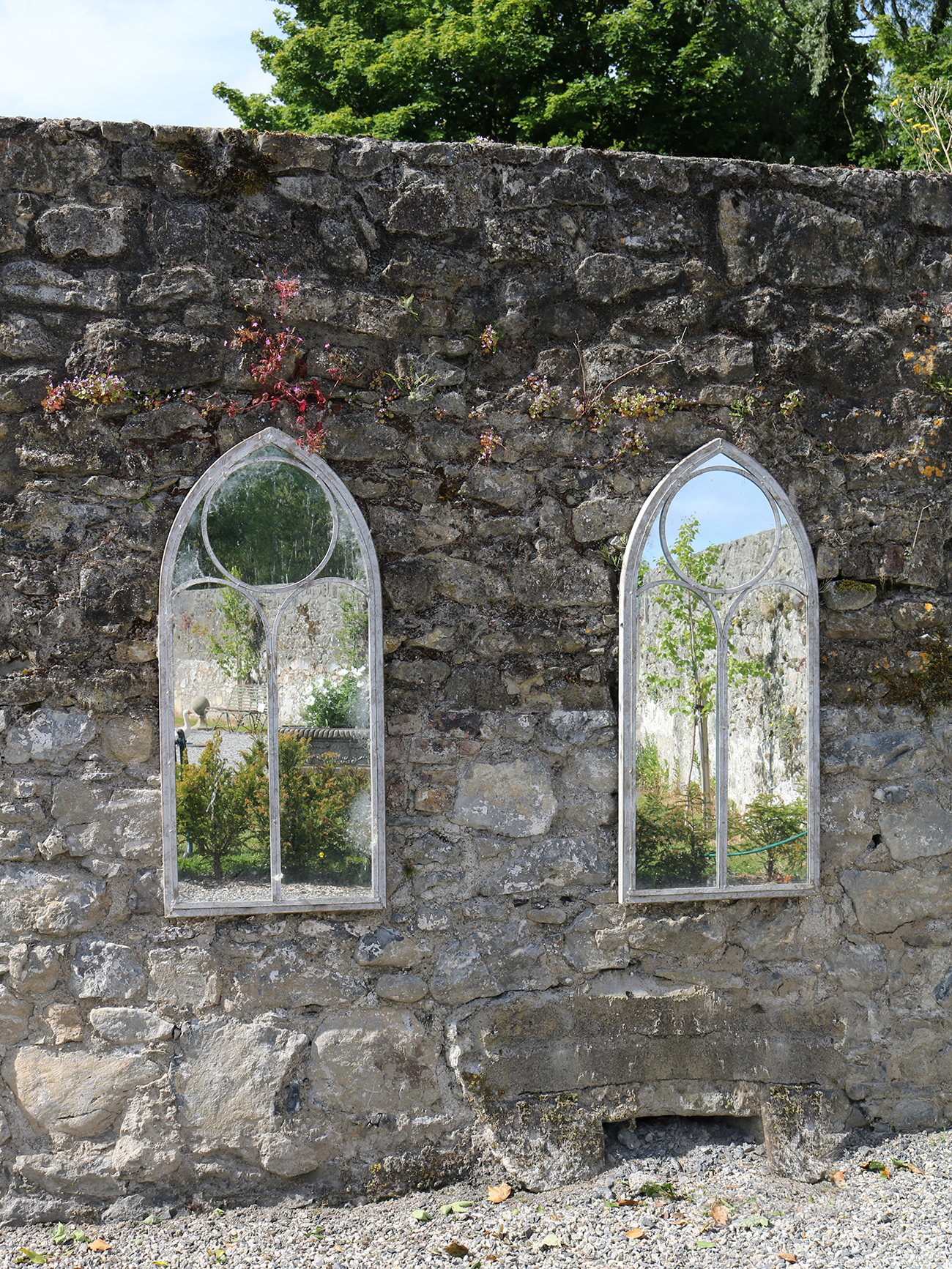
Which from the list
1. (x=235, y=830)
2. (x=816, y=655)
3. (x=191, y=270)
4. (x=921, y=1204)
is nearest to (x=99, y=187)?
(x=191, y=270)

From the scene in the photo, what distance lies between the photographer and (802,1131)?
372 cm

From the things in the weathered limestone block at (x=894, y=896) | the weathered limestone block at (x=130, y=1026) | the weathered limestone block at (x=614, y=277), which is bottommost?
the weathered limestone block at (x=130, y=1026)

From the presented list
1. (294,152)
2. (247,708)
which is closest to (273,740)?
(247,708)

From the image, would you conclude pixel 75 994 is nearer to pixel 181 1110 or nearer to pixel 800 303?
pixel 181 1110

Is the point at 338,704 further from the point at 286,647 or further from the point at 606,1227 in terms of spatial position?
the point at 606,1227

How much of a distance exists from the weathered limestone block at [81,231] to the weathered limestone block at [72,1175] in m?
3.15

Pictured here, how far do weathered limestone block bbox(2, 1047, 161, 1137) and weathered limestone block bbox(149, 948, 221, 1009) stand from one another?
30 centimetres

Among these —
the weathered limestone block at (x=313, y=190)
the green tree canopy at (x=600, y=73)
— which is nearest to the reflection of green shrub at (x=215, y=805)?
the weathered limestone block at (x=313, y=190)

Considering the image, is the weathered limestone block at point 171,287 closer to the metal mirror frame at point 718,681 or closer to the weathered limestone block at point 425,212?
the weathered limestone block at point 425,212

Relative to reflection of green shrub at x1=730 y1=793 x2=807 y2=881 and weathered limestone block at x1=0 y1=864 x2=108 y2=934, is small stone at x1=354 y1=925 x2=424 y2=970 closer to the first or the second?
weathered limestone block at x1=0 y1=864 x2=108 y2=934

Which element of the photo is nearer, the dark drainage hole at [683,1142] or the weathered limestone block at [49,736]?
the weathered limestone block at [49,736]

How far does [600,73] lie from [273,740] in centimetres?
941

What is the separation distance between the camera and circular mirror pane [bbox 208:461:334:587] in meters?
3.55

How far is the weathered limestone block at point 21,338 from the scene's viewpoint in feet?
11.3
